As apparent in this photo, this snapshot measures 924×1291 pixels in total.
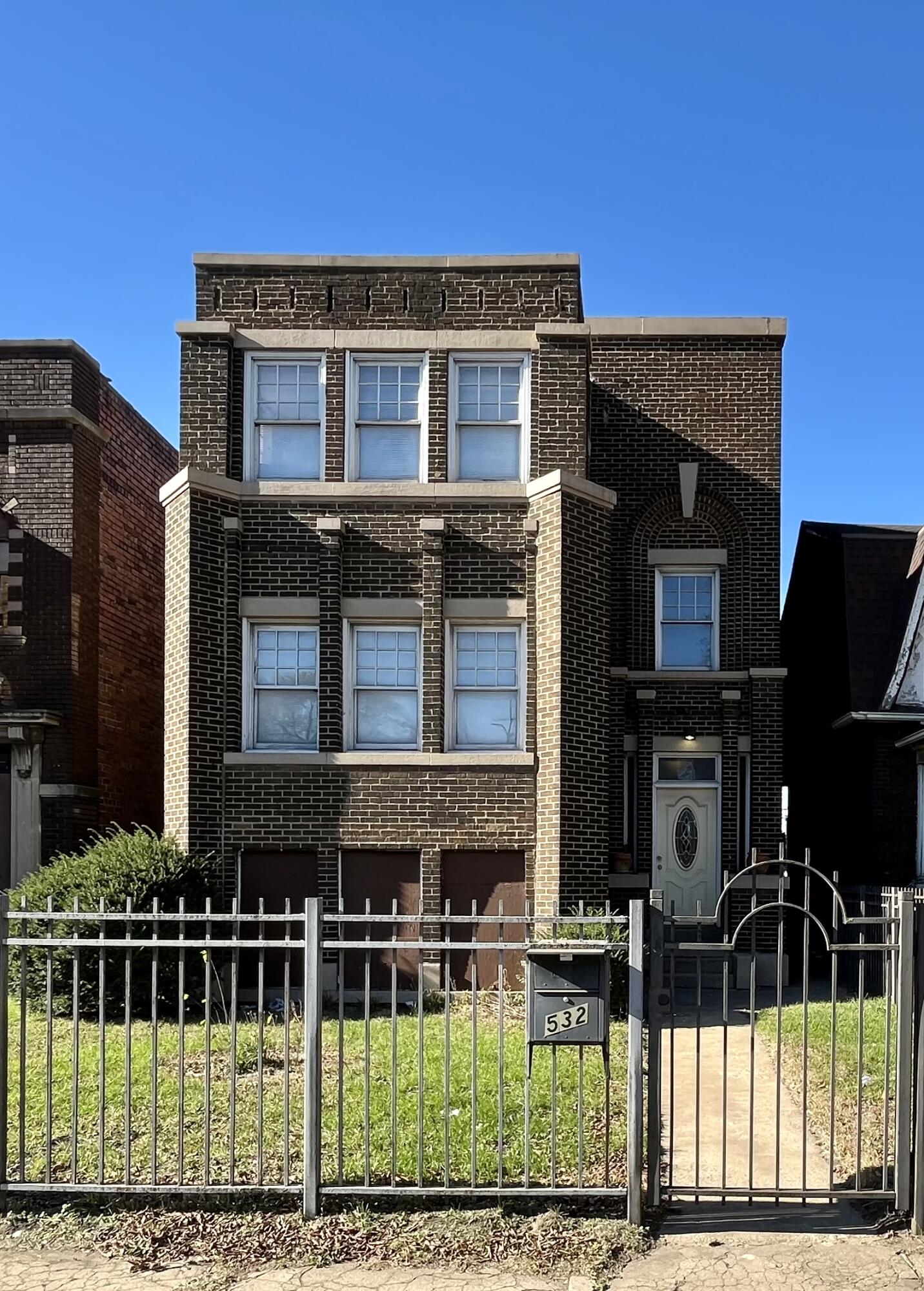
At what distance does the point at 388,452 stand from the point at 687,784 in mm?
6350

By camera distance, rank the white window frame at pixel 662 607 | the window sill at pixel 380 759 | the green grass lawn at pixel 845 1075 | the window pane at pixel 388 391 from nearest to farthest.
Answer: the green grass lawn at pixel 845 1075 < the window sill at pixel 380 759 < the window pane at pixel 388 391 < the white window frame at pixel 662 607

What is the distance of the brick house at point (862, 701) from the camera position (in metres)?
16.3

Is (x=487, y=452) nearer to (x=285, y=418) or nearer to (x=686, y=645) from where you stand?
(x=285, y=418)

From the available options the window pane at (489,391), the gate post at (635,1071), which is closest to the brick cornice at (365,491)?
the window pane at (489,391)

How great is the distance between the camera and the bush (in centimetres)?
1164

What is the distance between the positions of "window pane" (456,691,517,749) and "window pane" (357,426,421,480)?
114 inches

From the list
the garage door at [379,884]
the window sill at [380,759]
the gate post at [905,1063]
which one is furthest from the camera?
the garage door at [379,884]

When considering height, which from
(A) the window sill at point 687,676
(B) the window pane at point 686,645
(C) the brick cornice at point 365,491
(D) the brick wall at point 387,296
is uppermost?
(D) the brick wall at point 387,296

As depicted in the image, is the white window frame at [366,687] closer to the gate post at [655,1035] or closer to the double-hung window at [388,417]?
the double-hung window at [388,417]

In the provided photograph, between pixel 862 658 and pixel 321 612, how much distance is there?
8307 mm

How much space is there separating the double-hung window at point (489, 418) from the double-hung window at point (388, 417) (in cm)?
44

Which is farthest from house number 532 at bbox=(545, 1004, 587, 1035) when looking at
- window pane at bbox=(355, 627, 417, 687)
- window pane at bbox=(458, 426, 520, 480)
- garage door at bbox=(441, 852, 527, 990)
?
window pane at bbox=(458, 426, 520, 480)

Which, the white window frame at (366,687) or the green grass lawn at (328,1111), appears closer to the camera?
the green grass lawn at (328,1111)

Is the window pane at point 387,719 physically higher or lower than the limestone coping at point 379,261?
lower
